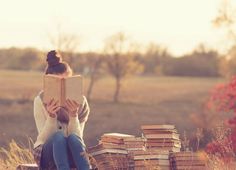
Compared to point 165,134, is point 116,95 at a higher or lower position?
lower

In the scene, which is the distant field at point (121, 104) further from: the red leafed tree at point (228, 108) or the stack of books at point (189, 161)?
the stack of books at point (189, 161)

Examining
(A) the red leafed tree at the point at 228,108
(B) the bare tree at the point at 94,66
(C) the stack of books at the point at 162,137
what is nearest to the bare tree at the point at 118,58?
(B) the bare tree at the point at 94,66

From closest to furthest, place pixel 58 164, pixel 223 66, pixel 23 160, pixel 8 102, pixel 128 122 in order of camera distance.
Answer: pixel 58 164, pixel 23 160, pixel 128 122, pixel 8 102, pixel 223 66

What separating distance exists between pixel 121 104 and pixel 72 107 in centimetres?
4306

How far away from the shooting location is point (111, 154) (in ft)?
36.9

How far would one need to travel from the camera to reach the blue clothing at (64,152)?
10773 millimetres

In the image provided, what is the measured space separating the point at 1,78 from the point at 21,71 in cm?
1061

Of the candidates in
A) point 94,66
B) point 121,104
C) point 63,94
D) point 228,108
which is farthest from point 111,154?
point 94,66

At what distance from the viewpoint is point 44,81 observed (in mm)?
10898

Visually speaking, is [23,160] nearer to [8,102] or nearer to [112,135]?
[112,135]

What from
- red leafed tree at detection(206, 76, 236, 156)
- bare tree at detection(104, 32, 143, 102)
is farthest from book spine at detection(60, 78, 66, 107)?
bare tree at detection(104, 32, 143, 102)

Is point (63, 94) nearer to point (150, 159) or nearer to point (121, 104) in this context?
point (150, 159)

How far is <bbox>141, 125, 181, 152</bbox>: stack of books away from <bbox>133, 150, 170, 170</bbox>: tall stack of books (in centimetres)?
30

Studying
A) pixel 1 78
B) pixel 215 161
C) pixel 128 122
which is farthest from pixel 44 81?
pixel 1 78
